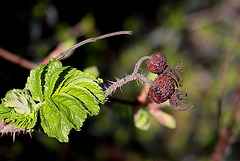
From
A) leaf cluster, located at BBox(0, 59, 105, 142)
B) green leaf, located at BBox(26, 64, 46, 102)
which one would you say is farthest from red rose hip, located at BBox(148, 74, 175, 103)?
green leaf, located at BBox(26, 64, 46, 102)

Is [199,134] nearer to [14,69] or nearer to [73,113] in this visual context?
[14,69]

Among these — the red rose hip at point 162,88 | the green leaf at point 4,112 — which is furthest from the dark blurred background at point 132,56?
the red rose hip at point 162,88

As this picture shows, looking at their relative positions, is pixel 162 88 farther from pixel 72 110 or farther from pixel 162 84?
pixel 72 110

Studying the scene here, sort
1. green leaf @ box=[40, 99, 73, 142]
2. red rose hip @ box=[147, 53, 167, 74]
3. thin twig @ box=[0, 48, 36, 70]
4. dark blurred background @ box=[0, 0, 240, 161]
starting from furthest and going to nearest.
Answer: dark blurred background @ box=[0, 0, 240, 161] < thin twig @ box=[0, 48, 36, 70] < red rose hip @ box=[147, 53, 167, 74] < green leaf @ box=[40, 99, 73, 142]

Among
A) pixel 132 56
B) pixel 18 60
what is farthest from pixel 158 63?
pixel 132 56

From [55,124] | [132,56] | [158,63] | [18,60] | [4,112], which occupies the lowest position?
[55,124]

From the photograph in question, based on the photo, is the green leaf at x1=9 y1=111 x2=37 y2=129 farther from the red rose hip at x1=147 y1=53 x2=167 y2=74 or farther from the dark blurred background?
the dark blurred background

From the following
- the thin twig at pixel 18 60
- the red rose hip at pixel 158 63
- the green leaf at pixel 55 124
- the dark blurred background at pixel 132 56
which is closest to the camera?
the green leaf at pixel 55 124

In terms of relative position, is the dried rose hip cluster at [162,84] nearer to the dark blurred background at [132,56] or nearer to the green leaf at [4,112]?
the green leaf at [4,112]
